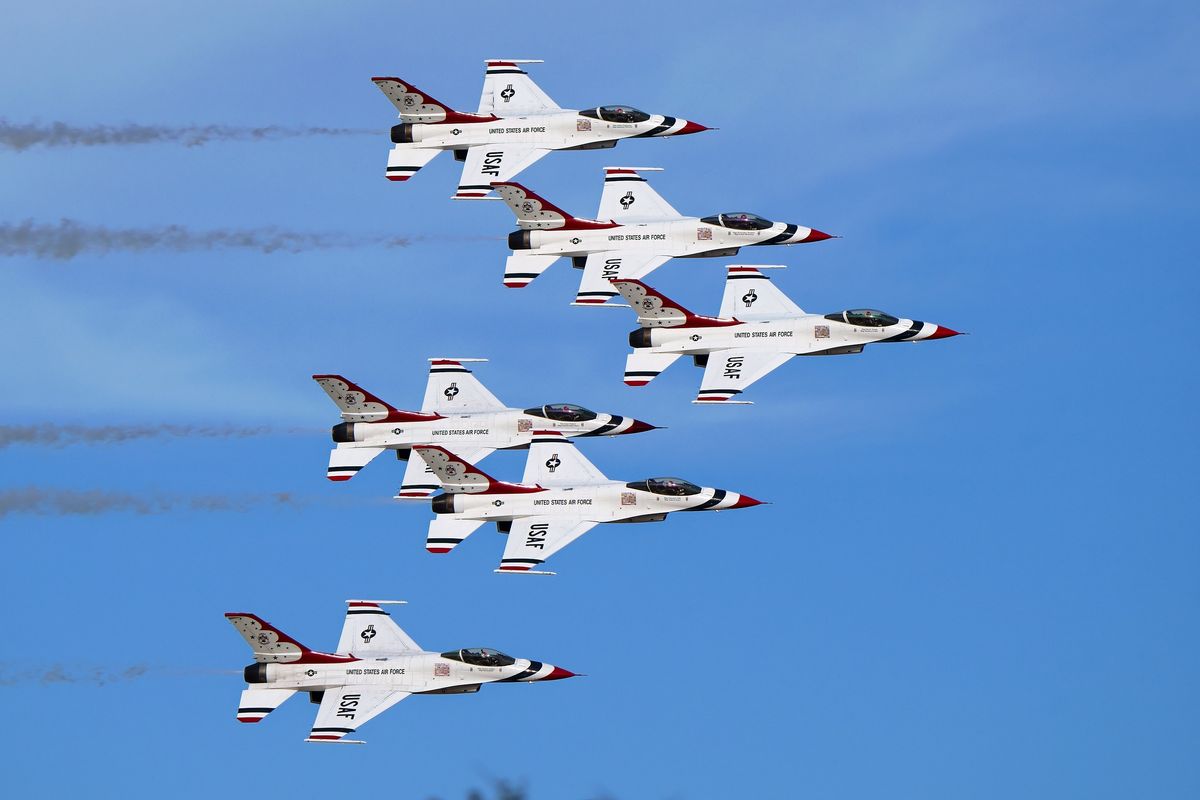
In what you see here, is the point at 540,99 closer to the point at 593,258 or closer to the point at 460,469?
the point at 593,258

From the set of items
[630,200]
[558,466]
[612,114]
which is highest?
[612,114]

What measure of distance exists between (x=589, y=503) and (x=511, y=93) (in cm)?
1793

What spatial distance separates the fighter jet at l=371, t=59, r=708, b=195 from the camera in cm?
15375

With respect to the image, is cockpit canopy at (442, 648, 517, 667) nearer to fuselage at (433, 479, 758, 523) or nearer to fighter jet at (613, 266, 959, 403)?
fuselage at (433, 479, 758, 523)

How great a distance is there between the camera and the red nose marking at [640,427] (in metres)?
154

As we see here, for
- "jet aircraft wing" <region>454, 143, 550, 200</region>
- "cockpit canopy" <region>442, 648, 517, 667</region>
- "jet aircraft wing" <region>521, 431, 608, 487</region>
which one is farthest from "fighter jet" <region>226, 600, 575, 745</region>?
"jet aircraft wing" <region>454, 143, 550, 200</region>

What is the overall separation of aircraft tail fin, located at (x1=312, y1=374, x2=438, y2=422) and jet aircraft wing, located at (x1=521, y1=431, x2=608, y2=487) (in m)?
5.43

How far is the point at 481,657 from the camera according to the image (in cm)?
14575

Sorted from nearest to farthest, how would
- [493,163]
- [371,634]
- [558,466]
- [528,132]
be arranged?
[371,634] < [558,466] < [493,163] < [528,132]

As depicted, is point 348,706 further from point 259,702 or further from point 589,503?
point 589,503

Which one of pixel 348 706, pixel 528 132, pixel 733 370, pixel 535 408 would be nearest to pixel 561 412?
pixel 535 408

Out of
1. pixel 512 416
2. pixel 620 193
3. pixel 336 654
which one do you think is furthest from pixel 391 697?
pixel 620 193

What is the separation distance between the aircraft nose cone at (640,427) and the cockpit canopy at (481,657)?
12.2m

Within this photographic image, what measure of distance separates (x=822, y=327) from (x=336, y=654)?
22.8 metres
